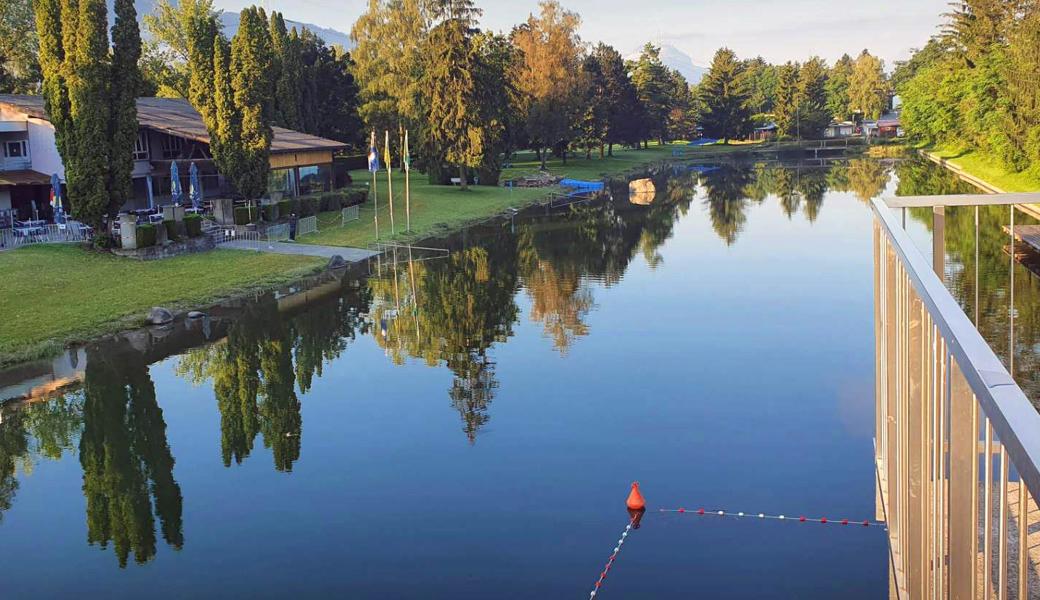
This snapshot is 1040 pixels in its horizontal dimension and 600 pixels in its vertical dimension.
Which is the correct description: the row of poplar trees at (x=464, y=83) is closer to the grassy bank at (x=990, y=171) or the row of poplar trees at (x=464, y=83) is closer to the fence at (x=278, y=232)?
the fence at (x=278, y=232)

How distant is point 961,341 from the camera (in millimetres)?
3902

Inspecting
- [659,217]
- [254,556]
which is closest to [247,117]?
[659,217]

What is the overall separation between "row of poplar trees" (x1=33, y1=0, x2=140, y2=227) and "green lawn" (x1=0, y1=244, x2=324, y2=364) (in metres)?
2.48

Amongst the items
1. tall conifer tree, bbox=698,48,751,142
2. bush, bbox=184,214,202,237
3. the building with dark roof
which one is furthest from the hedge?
tall conifer tree, bbox=698,48,751,142

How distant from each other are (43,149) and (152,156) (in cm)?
506

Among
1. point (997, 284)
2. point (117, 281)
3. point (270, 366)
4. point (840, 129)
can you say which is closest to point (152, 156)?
point (117, 281)

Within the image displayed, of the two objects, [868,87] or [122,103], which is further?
[868,87]

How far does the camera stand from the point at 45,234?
121ft

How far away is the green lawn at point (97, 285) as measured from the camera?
2533cm

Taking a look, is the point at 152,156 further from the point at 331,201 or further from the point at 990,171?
the point at 990,171

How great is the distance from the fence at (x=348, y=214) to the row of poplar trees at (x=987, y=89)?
34.9 metres

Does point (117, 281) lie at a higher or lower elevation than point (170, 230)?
lower

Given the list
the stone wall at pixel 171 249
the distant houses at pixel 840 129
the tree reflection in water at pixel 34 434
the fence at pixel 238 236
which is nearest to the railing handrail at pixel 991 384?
the tree reflection in water at pixel 34 434

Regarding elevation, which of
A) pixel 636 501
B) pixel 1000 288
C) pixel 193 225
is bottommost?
pixel 636 501
